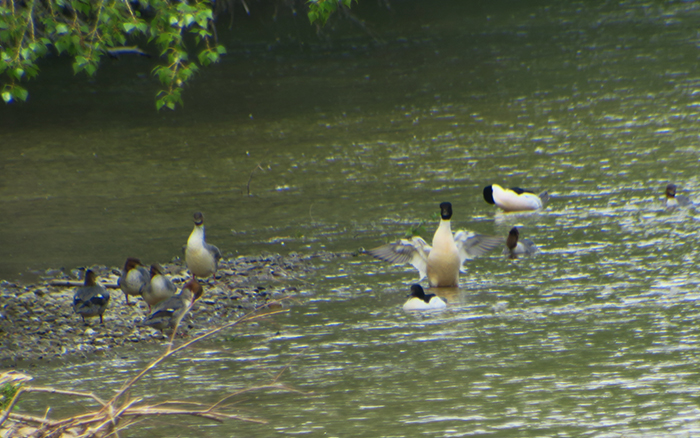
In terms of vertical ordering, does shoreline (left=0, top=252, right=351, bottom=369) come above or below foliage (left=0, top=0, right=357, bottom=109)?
below

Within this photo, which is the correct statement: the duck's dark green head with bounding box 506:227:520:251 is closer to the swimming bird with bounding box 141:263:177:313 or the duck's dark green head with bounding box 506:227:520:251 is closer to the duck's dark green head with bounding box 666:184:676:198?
the duck's dark green head with bounding box 666:184:676:198

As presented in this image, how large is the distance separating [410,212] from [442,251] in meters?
3.84

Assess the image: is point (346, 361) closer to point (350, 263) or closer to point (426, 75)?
point (350, 263)

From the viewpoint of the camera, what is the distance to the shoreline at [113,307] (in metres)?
10.8

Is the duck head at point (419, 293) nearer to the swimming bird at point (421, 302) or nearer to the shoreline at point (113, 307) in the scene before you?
the swimming bird at point (421, 302)

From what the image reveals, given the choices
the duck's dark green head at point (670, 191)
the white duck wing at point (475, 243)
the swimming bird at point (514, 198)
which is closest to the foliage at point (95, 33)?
the white duck wing at point (475, 243)

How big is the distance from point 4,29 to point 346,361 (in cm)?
503

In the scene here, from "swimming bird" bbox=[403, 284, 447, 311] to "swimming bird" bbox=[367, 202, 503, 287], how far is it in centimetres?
87

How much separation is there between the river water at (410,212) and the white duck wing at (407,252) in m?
0.31

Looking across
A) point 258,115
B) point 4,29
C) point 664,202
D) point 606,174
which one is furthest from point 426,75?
point 4,29

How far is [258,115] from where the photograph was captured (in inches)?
1067

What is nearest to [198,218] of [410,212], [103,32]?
[103,32]

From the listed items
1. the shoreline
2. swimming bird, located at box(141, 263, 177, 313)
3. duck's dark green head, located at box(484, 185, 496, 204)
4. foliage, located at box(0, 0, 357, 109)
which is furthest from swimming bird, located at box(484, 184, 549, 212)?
swimming bird, located at box(141, 263, 177, 313)

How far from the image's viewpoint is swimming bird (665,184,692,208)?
14.3 m
